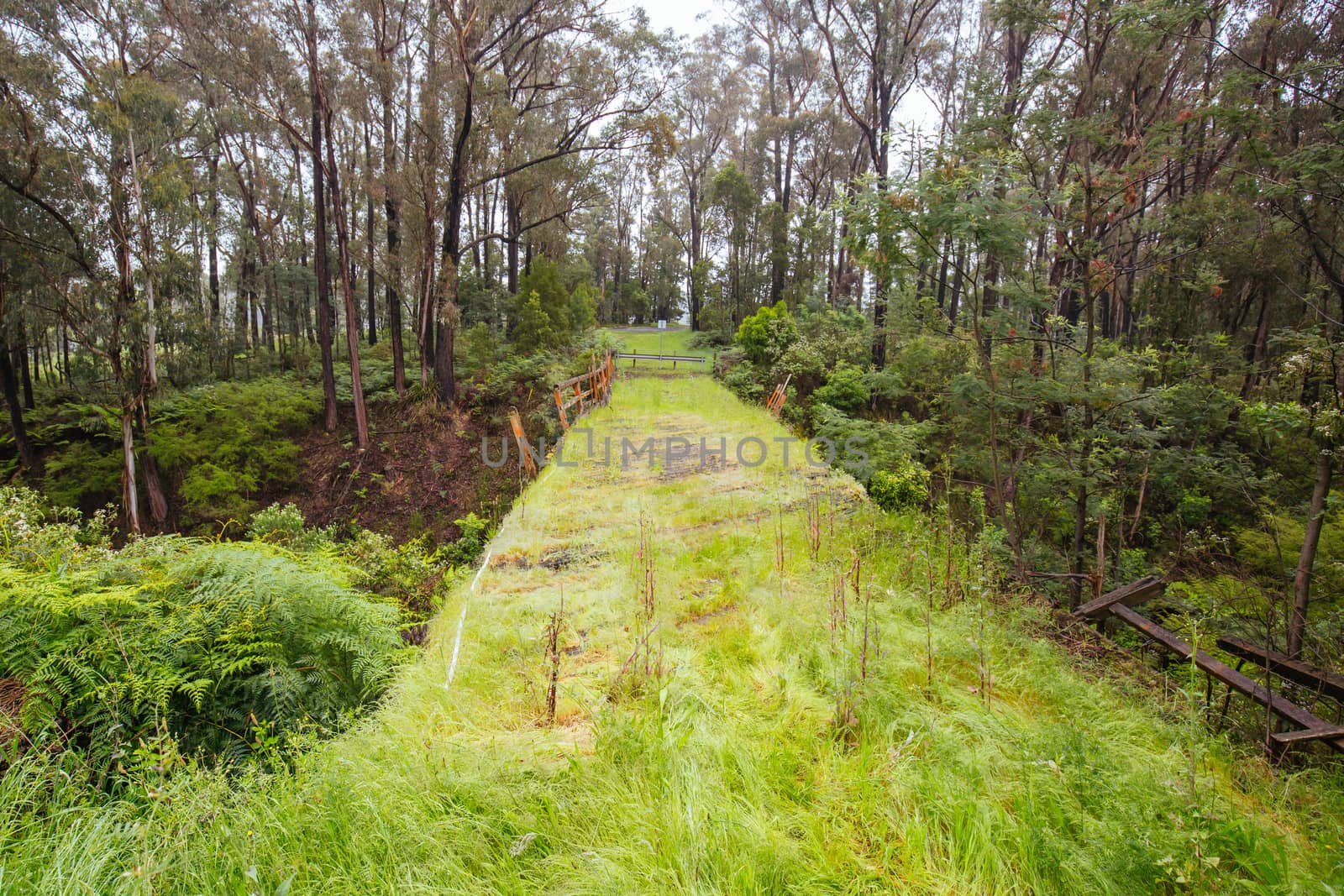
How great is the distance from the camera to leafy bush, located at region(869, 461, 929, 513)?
24.8ft

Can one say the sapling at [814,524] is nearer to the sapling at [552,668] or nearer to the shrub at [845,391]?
the sapling at [552,668]

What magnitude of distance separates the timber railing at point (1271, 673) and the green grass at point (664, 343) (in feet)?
66.7

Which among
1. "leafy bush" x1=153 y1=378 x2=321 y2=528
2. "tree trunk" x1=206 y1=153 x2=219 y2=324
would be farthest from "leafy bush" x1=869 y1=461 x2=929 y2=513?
"tree trunk" x1=206 y1=153 x2=219 y2=324

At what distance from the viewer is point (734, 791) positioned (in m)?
2.14

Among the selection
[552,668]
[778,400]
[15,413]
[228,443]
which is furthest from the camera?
[778,400]

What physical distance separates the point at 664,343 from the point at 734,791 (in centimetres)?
2866

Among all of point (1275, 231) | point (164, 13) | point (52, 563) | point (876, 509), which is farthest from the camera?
point (164, 13)

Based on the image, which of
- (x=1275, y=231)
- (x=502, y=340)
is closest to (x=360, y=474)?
(x=502, y=340)

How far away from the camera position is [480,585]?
182 inches

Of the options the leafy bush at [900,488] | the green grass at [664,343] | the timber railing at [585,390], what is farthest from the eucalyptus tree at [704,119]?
the leafy bush at [900,488]

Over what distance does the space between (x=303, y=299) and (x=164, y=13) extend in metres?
12.8

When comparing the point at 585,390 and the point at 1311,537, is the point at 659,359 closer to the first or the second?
the point at 585,390

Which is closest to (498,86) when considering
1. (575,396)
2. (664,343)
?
(575,396)

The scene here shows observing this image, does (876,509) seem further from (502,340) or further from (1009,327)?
(502,340)
